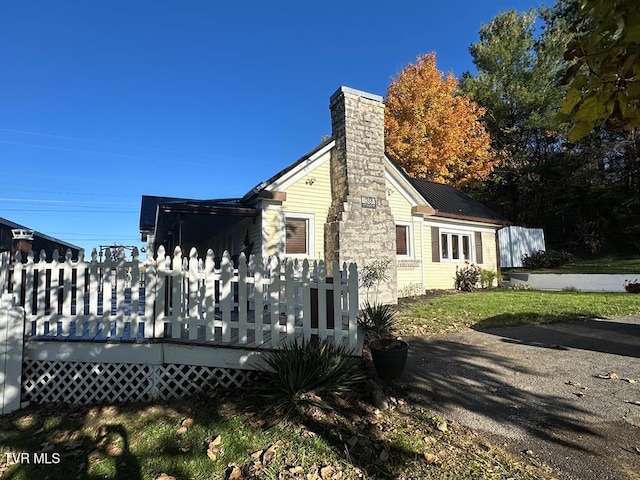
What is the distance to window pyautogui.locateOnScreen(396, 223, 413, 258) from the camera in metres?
13.2

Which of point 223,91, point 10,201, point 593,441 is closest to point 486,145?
point 223,91

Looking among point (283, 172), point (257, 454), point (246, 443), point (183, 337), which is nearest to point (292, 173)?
point (283, 172)

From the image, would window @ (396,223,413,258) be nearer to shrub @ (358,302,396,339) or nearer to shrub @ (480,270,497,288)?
shrub @ (480,270,497,288)

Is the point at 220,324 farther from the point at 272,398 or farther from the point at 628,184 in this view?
the point at 628,184

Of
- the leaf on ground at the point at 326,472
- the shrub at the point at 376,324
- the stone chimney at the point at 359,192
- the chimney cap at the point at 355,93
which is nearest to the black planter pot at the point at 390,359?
the shrub at the point at 376,324

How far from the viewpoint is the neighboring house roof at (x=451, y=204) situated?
15.0m

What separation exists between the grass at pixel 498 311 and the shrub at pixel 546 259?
35.0ft

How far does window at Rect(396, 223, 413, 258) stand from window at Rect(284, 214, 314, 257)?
376cm

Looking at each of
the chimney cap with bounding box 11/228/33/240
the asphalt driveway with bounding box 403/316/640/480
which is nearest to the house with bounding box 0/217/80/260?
the chimney cap with bounding box 11/228/33/240

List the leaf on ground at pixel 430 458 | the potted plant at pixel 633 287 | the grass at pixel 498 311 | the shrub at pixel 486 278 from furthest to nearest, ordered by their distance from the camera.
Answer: the shrub at pixel 486 278 → the potted plant at pixel 633 287 → the grass at pixel 498 311 → the leaf on ground at pixel 430 458

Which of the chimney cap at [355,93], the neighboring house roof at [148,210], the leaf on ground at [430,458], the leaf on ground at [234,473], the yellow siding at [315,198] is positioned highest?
the chimney cap at [355,93]

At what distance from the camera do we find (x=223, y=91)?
1734cm

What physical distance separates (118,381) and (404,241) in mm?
10916

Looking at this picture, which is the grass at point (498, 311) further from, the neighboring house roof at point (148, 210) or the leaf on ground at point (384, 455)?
the neighboring house roof at point (148, 210)
